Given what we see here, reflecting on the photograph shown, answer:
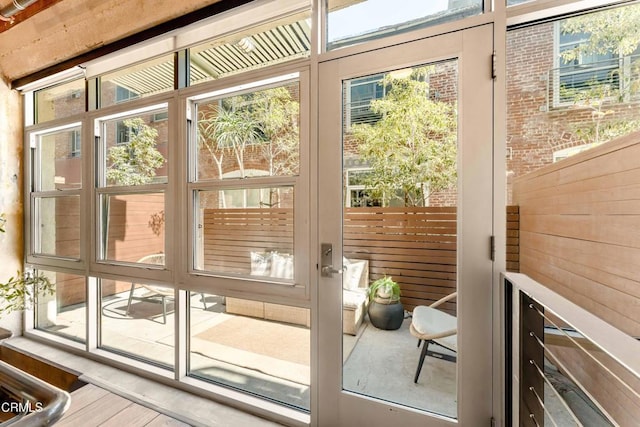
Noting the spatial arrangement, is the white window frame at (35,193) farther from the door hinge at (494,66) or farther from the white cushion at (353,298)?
the door hinge at (494,66)

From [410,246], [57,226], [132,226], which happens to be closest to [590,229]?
[410,246]

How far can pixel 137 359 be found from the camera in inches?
94.2

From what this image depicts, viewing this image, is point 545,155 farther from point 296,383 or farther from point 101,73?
point 101,73

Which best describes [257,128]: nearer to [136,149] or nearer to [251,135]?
[251,135]

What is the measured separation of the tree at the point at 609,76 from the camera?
4.60 ft

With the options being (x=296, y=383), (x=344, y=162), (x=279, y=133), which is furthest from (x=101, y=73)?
(x=296, y=383)

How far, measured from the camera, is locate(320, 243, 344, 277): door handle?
1.68m

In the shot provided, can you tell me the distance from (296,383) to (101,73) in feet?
9.44

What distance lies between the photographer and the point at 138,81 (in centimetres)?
239

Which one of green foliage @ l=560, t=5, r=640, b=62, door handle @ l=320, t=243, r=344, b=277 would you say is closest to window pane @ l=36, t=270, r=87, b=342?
door handle @ l=320, t=243, r=344, b=277

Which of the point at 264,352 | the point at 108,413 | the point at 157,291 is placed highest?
the point at 157,291

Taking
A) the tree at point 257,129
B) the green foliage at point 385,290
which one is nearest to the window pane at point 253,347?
the green foliage at point 385,290

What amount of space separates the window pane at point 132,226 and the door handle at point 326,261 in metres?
1.33

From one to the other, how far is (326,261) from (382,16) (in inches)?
55.3
